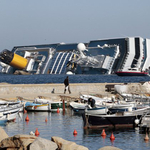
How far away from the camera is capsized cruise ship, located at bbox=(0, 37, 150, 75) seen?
5054 inches

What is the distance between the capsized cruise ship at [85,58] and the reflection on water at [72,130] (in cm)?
9223

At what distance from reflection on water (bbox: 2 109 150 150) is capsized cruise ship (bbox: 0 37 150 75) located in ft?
303

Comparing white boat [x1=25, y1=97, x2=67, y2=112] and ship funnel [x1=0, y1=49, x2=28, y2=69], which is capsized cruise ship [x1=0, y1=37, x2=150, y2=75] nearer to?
ship funnel [x1=0, y1=49, x2=28, y2=69]

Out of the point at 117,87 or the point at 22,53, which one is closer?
the point at 117,87

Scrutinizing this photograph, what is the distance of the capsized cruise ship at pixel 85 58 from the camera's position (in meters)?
128

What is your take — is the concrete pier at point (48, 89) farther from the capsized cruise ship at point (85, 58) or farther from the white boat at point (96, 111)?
the capsized cruise ship at point (85, 58)

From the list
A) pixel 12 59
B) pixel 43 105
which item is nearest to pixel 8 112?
pixel 43 105

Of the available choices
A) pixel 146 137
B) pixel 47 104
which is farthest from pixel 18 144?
pixel 47 104

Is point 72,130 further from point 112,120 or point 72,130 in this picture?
point 112,120

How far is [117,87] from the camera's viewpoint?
38844 millimetres

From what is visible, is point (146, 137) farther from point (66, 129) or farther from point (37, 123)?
point (37, 123)

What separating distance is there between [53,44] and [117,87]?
401 ft

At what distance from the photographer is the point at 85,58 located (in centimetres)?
13700

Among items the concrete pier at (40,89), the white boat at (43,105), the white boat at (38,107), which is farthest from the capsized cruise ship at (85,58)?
the white boat at (38,107)
